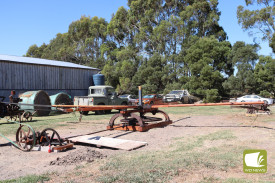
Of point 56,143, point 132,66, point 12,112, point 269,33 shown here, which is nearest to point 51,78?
point 12,112

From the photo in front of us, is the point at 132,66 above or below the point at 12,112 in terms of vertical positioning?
above

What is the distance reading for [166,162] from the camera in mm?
5730

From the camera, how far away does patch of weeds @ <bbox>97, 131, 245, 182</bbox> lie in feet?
15.8

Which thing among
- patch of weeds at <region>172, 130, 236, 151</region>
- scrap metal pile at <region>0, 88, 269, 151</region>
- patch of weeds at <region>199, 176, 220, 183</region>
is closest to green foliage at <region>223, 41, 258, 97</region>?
scrap metal pile at <region>0, 88, 269, 151</region>

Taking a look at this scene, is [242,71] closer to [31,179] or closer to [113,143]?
[113,143]

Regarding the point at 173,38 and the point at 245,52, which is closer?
the point at 245,52

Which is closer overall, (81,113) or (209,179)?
(209,179)

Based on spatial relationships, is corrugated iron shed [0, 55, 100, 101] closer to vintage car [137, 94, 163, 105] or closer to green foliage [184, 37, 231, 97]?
vintage car [137, 94, 163, 105]

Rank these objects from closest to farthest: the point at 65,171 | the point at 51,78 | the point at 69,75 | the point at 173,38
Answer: the point at 65,171 < the point at 51,78 < the point at 69,75 < the point at 173,38

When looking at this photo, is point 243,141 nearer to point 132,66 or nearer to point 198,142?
point 198,142

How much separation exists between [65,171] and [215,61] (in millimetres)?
35124

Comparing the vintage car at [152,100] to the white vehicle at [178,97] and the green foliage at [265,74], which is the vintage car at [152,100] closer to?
the white vehicle at [178,97]

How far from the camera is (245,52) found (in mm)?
35312

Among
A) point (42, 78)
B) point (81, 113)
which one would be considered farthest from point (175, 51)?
point (81, 113)
